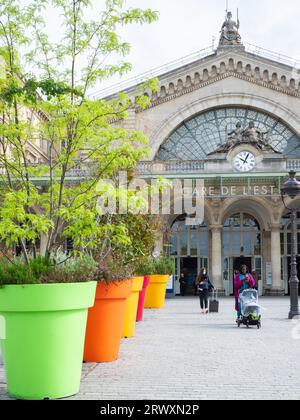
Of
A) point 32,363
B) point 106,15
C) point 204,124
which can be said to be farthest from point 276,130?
point 32,363

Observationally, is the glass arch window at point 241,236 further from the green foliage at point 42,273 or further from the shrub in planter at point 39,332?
the shrub in planter at point 39,332

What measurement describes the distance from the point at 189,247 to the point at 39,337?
31.4 m

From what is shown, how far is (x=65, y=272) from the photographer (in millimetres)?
6746

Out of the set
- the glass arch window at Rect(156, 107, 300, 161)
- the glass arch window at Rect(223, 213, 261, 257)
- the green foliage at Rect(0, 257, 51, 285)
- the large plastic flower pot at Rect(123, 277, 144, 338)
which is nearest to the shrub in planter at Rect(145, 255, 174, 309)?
the large plastic flower pot at Rect(123, 277, 144, 338)

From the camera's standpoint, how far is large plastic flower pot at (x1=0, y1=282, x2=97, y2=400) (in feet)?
20.4

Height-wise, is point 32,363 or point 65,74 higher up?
point 65,74

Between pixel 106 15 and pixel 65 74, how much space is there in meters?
1.03

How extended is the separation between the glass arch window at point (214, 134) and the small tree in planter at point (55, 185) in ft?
95.6

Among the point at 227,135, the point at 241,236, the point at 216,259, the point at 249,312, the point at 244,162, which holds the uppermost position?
the point at 227,135

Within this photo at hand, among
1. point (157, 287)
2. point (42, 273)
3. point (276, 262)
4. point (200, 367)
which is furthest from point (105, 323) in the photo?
point (276, 262)

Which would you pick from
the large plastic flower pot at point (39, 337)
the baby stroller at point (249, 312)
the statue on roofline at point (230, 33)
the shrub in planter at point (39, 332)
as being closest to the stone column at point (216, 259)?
the statue on roofline at point (230, 33)

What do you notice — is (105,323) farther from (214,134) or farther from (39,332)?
(214,134)

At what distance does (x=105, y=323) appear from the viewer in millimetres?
8695
